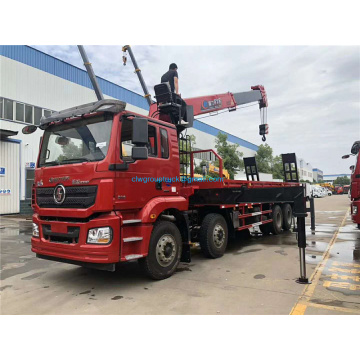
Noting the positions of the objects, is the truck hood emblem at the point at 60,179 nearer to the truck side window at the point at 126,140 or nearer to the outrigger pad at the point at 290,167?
the truck side window at the point at 126,140

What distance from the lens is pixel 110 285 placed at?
473cm

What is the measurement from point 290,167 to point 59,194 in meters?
8.72

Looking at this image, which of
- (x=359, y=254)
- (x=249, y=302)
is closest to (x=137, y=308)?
(x=249, y=302)

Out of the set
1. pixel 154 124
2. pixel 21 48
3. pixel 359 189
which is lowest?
pixel 359 189

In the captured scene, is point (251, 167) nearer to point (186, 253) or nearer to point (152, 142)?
point (186, 253)

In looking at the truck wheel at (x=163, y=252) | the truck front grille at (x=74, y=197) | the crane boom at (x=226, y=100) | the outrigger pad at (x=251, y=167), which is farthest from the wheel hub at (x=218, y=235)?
the outrigger pad at (x=251, y=167)

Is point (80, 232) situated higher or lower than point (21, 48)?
lower

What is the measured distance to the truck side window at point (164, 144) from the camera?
17.0 ft

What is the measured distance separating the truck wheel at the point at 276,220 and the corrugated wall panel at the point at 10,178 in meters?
12.7

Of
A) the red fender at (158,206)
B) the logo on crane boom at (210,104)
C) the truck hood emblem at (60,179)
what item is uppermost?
the logo on crane boom at (210,104)

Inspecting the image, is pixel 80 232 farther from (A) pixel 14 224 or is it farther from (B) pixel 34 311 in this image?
(A) pixel 14 224

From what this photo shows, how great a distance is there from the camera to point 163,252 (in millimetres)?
4844

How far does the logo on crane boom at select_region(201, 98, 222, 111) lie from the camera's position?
9383 millimetres

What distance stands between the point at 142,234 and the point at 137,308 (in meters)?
1.05
